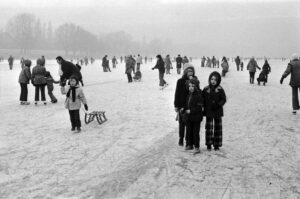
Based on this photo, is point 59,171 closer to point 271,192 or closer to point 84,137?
point 84,137

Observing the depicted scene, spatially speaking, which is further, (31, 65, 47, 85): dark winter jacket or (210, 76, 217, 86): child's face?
(31, 65, 47, 85): dark winter jacket

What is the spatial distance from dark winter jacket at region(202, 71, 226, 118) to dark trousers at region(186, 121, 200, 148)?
308 mm

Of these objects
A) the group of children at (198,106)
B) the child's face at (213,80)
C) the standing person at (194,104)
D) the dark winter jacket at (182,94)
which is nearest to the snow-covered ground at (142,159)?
the group of children at (198,106)

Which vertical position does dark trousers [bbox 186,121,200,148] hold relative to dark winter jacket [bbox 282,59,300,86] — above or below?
below

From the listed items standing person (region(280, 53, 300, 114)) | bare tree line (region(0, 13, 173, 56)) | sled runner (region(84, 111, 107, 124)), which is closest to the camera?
sled runner (region(84, 111, 107, 124))

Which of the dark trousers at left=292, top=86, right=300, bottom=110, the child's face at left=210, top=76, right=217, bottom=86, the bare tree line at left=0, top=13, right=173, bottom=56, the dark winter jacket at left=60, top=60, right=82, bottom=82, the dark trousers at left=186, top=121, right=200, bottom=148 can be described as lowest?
the dark trousers at left=186, top=121, right=200, bottom=148

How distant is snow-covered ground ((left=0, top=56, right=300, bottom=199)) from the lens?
4977 millimetres

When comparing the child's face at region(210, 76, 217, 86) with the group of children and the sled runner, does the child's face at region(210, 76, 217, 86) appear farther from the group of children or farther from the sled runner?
the sled runner

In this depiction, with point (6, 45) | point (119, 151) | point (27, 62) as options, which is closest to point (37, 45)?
point (6, 45)

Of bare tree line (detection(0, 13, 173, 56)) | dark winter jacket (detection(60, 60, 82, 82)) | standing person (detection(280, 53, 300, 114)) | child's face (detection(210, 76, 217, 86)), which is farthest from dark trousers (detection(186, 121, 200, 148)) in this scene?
bare tree line (detection(0, 13, 173, 56))

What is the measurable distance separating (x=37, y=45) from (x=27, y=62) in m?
101

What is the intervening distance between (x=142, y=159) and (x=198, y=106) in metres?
1.35

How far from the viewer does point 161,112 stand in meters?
11.1

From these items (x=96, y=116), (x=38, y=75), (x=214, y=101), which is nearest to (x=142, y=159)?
(x=214, y=101)
